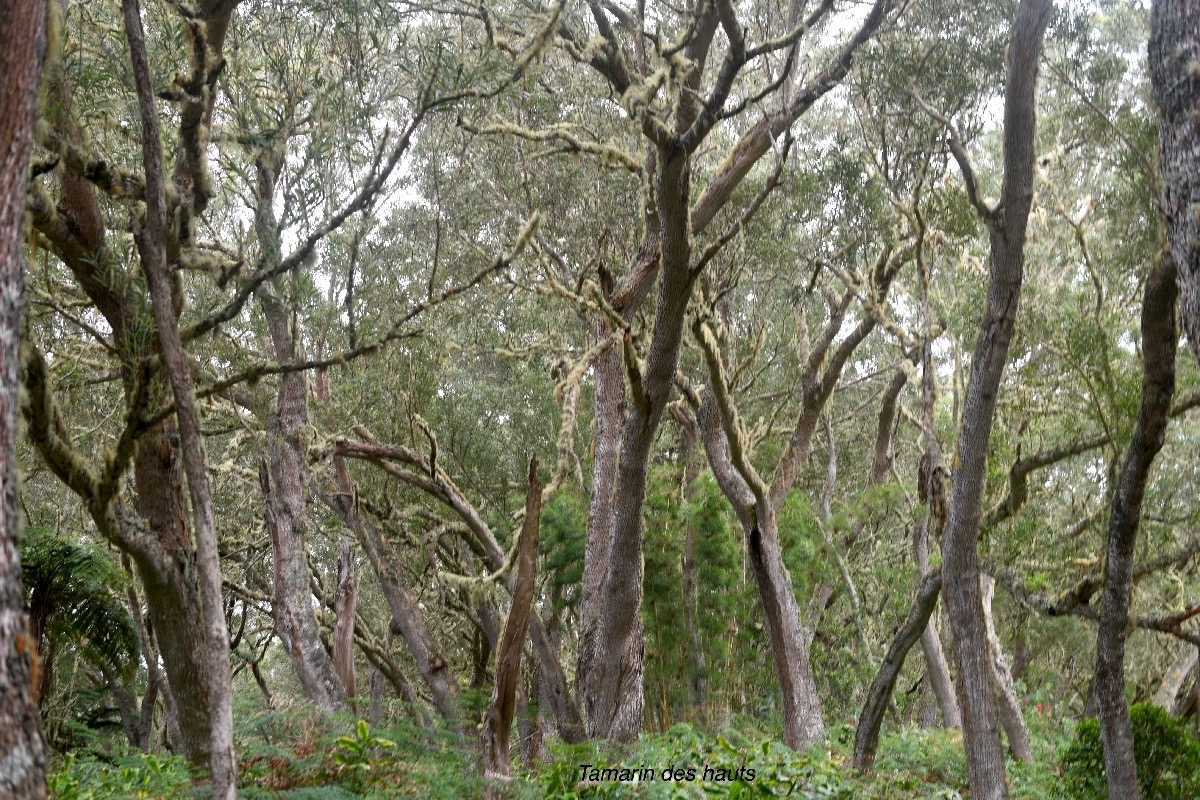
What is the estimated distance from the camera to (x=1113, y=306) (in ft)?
37.3

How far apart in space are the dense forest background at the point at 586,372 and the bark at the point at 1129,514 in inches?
1.3

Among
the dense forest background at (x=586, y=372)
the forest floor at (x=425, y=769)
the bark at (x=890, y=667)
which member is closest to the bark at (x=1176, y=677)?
the dense forest background at (x=586, y=372)

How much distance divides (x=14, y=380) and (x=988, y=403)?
652 centimetres

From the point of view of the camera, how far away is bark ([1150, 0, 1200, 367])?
461cm

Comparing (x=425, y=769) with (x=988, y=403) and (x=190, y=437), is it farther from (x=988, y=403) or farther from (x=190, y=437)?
(x=988, y=403)

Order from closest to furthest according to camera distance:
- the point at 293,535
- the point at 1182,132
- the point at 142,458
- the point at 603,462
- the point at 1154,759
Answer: the point at 1182,132 < the point at 142,458 < the point at 1154,759 < the point at 603,462 < the point at 293,535

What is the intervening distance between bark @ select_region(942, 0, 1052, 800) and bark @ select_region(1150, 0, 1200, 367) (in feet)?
6.47

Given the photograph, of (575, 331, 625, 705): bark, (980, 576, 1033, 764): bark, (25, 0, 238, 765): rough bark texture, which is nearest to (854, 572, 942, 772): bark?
(575, 331, 625, 705): bark

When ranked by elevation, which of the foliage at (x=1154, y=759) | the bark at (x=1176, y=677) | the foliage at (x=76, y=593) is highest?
the foliage at (x=76, y=593)

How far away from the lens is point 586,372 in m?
11.1

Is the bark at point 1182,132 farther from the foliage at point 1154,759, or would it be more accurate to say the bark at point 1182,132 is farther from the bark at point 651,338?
the foliage at point 1154,759

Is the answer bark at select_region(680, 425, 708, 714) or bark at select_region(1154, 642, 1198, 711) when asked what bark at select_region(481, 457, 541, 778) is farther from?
bark at select_region(1154, 642, 1198, 711)

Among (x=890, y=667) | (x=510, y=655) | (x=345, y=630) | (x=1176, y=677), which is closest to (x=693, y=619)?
(x=345, y=630)

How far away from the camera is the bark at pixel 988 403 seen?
6.89 metres
